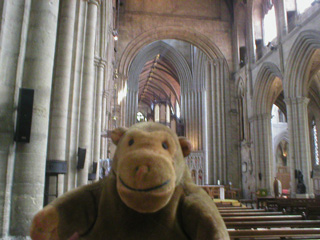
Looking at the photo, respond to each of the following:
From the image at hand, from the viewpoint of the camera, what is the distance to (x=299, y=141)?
14195 millimetres

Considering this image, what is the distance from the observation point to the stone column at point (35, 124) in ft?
13.3

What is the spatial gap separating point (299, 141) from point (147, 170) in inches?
567

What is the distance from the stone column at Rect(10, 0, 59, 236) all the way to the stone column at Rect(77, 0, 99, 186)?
2562 mm

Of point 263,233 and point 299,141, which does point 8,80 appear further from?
point 299,141

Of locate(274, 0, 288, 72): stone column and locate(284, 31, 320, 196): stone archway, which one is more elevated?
locate(274, 0, 288, 72): stone column

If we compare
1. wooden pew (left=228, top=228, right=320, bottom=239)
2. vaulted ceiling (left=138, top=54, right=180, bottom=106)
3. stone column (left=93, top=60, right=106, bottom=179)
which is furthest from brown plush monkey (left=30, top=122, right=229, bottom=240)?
vaulted ceiling (left=138, top=54, right=180, bottom=106)

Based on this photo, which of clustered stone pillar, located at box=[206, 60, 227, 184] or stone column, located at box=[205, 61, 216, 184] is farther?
stone column, located at box=[205, 61, 216, 184]

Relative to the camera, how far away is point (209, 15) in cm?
2097

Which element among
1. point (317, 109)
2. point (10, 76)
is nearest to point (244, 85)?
point (317, 109)

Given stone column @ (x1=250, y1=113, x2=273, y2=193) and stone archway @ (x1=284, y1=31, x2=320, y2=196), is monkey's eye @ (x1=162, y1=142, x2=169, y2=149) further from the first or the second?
stone column @ (x1=250, y1=113, x2=273, y2=193)

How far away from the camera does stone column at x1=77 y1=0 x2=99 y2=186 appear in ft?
23.5

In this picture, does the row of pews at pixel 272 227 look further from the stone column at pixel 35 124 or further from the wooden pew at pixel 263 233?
the stone column at pixel 35 124

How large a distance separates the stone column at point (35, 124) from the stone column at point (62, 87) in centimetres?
140

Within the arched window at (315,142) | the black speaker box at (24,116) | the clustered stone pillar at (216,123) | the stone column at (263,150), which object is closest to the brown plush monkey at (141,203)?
the black speaker box at (24,116)
